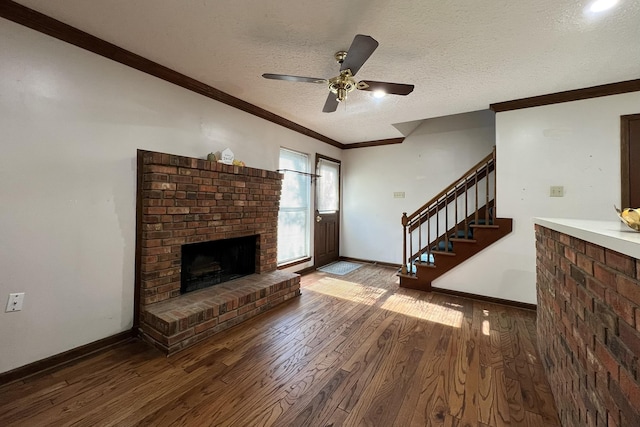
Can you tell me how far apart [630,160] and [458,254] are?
191 centimetres

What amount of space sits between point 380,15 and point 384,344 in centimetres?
254

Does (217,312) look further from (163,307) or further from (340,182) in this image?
(340,182)

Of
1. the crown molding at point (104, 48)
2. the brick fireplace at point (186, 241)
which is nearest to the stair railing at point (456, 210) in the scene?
the brick fireplace at point (186, 241)

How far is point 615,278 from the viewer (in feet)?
2.71

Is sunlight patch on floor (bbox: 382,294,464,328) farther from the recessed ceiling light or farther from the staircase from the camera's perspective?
the recessed ceiling light

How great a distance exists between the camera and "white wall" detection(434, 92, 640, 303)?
106 inches

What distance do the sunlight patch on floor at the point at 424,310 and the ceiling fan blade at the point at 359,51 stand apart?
254cm

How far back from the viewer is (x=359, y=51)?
1.61 metres

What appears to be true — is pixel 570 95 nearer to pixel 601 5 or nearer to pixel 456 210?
pixel 601 5

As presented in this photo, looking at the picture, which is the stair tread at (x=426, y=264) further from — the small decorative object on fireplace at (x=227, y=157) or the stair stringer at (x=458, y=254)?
the small decorative object on fireplace at (x=227, y=157)

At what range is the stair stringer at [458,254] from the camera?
3163 millimetres

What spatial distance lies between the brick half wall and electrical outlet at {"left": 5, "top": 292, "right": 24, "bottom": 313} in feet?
10.1

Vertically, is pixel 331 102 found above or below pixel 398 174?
above

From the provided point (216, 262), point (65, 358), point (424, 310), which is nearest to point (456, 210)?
point (424, 310)
